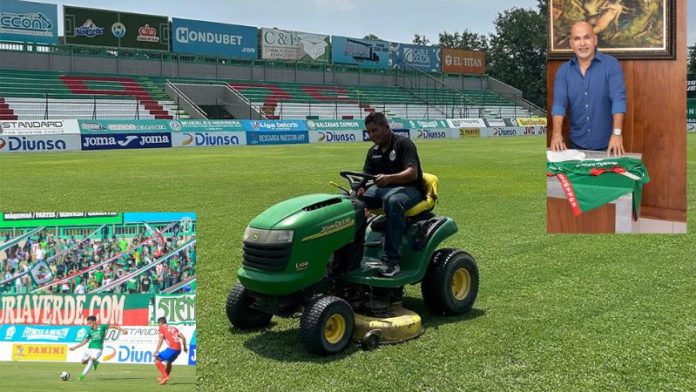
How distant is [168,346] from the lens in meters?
2.90

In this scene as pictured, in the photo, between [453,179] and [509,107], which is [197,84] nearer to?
[509,107]

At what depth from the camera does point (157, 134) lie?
113ft

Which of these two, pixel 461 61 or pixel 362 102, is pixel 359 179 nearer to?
pixel 362 102

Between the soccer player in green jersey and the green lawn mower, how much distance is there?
162 cm

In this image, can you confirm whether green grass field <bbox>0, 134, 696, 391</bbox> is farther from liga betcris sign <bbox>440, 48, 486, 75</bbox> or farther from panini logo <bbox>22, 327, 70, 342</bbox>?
liga betcris sign <bbox>440, 48, 486, 75</bbox>

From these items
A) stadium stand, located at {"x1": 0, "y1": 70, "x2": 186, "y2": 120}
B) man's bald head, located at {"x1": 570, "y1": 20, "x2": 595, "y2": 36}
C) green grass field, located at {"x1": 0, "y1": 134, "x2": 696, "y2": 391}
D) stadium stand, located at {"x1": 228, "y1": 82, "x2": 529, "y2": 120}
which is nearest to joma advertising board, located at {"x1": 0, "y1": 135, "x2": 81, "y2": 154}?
stadium stand, located at {"x1": 0, "y1": 70, "x2": 186, "y2": 120}

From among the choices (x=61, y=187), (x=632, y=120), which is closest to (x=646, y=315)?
(x=632, y=120)

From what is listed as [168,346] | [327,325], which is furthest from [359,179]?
[168,346]

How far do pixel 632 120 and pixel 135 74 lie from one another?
4817 cm

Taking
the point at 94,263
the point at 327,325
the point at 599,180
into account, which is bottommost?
the point at 327,325

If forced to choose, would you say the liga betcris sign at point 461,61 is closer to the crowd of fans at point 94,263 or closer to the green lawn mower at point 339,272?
the green lawn mower at point 339,272

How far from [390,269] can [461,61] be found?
6849cm

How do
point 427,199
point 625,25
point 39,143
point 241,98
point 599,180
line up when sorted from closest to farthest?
point 427,199 → point 625,25 → point 599,180 → point 39,143 → point 241,98

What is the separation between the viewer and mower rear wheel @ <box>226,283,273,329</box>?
16.4 ft
